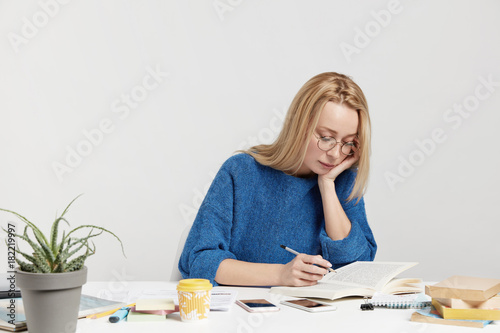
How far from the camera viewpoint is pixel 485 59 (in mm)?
2859

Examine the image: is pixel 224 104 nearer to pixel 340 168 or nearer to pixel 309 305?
pixel 340 168

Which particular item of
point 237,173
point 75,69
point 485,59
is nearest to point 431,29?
point 485,59

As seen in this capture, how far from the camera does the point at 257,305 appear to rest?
116 centimetres

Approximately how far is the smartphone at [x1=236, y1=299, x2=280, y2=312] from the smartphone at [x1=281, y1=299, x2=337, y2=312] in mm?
56

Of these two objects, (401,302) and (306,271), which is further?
(306,271)

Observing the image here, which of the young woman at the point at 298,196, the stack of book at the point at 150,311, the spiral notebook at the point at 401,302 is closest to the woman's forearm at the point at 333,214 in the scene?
the young woman at the point at 298,196

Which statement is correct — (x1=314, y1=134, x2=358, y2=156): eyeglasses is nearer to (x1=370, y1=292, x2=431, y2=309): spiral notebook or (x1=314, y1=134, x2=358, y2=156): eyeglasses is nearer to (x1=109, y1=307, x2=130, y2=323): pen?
(x1=370, y1=292, x2=431, y2=309): spiral notebook

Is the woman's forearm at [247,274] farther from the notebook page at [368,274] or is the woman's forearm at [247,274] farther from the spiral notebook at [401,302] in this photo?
the spiral notebook at [401,302]

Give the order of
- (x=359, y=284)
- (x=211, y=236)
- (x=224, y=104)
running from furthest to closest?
1. (x=224, y=104)
2. (x=211, y=236)
3. (x=359, y=284)

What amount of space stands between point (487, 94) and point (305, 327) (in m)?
2.34

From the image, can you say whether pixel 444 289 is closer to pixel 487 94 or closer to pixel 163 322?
pixel 163 322

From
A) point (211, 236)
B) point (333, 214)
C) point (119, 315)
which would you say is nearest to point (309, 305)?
point (119, 315)

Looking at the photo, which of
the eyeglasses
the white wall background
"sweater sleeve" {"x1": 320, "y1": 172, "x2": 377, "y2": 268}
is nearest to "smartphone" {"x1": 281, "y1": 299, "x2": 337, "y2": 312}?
"sweater sleeve" {"x1": 320, "y1": 172, "x2": 377, "y2": 268}

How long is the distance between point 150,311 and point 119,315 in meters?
0.06
